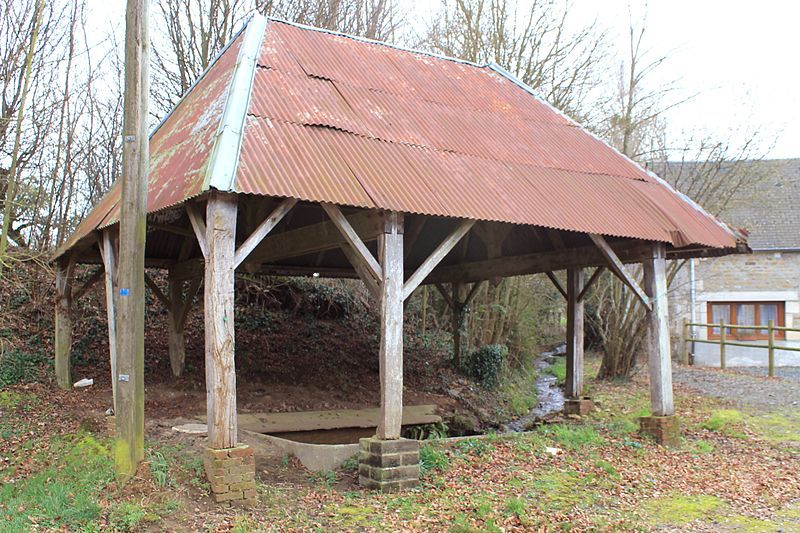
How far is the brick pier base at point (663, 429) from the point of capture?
993 cm

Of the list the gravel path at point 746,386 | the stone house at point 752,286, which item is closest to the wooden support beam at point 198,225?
the gravel path at point 746,386

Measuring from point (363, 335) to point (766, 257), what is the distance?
13095 millimetres

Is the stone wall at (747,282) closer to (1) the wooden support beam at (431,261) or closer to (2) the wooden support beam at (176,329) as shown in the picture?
(2) the wooden support beam at (176,329)

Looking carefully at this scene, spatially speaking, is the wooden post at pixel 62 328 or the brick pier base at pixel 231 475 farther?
the wooden post at pixel 62 328

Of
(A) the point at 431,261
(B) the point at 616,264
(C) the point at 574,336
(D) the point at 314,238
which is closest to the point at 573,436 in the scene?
(B) the point at 616,264

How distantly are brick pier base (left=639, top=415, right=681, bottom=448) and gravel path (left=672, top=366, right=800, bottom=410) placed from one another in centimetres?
422

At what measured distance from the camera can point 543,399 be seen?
55.9 feet

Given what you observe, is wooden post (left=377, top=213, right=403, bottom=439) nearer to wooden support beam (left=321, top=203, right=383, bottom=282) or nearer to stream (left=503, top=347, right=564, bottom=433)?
wooden support beam (left=321, top=203, right=383, bottom=282)

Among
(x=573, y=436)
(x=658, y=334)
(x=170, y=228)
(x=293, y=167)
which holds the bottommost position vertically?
(x=573, y=436)

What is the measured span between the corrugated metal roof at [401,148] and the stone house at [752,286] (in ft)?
39.5

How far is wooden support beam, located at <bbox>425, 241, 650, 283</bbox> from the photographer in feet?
35.1

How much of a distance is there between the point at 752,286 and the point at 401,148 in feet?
57.2

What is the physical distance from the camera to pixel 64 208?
15961 millimetres

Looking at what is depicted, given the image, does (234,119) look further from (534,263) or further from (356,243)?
(534,263)
